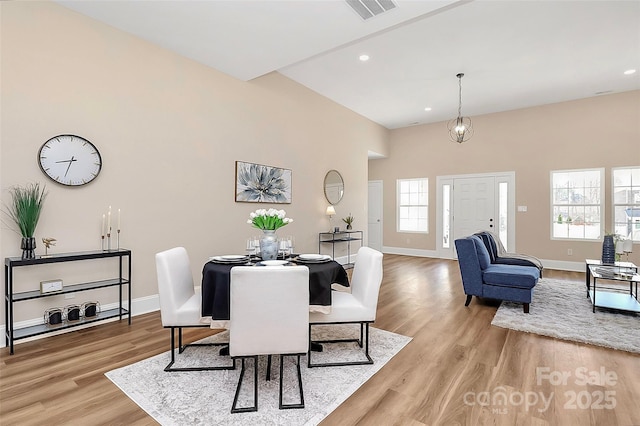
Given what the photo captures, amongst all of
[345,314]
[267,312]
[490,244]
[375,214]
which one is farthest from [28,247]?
[375,214]

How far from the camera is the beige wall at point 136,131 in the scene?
287cm

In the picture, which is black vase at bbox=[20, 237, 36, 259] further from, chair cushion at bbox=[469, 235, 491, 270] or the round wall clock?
chair cushion at bbox=[469, 235, 491, 270]

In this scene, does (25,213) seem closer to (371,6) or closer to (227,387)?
(227,387)

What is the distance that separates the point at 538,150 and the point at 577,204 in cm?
132

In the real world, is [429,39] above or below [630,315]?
above

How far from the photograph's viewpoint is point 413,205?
332 inches

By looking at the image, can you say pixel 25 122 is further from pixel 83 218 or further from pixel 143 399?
pixel 143 399

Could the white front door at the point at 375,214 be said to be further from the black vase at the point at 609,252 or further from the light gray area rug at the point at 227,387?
the light gray area rug at the point at 227,387

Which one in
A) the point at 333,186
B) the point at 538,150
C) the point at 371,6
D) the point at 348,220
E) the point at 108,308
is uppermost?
the point at 371,6

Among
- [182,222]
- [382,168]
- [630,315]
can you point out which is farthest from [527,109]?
[182,222]

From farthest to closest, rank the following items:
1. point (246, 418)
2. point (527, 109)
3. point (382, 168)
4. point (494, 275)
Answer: point (382, 168) < point (527, 109) < point (494, 275) < point (246, 418)

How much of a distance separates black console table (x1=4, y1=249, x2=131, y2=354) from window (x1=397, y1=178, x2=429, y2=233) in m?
6.76

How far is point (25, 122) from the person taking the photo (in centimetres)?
285

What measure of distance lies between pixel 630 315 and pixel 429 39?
400cm
